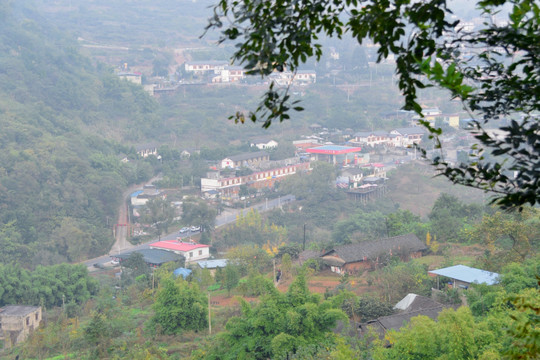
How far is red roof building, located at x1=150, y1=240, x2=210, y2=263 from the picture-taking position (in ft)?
60.7

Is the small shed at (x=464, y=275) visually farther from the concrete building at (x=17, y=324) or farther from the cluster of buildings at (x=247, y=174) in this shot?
the cluster of buildings at (x=247, y=174)

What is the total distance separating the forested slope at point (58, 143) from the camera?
20.9 meters

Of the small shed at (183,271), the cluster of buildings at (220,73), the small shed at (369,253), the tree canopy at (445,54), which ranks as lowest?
the small shed at (183,271)

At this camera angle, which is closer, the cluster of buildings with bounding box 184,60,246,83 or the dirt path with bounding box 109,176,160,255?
the dirt path with bounding box 109,176,160,255

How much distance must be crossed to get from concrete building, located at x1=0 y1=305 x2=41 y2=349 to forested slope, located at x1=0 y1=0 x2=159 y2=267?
603 cm

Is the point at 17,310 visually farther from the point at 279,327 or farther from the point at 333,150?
the point at 333,150

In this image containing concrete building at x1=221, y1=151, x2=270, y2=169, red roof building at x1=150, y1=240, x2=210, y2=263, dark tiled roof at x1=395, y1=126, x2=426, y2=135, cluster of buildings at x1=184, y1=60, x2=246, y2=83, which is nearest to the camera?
red roof building at x1=150, y1=240, x2=210, y2=263

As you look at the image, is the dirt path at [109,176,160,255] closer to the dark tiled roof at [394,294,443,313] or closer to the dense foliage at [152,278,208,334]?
the dense foliage at [152,278,208,334]

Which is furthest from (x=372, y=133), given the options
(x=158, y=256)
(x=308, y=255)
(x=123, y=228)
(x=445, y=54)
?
(x=445, y=54)

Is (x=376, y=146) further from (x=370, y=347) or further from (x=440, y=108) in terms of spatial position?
(x=370, y=347)

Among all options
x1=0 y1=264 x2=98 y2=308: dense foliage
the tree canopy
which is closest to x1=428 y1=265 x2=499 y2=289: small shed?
the tree canopy

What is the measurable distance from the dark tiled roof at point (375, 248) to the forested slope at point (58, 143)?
10915 millimetres

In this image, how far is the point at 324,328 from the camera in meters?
7.50

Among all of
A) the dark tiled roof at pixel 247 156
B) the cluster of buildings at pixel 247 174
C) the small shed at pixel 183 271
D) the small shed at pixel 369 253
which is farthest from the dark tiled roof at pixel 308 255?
the dark tiled roof at pixel 247 156
